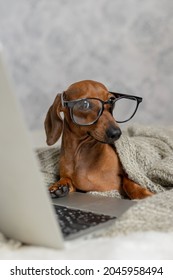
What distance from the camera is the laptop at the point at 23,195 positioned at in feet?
2.27

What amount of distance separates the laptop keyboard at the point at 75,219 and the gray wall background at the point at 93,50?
1.44m

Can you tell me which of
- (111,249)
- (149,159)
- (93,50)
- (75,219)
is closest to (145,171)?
(149,159)

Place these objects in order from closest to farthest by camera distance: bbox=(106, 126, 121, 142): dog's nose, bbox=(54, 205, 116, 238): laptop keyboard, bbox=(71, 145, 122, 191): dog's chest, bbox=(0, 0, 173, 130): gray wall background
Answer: bbox=(54, 205, 116, 238): laptop keyboard
bbox=(106, 126, 121, 142): dog's nose
bbox=(71, 145, 122, 191): dog's chest
bbox=(0, 0, 173, 130): gray wall background

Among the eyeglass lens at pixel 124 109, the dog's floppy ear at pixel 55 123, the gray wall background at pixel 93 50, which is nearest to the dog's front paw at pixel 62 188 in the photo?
the dog's floppy ear at pixel 55 123

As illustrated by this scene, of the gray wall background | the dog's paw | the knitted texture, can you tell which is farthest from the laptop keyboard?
the gray wall background

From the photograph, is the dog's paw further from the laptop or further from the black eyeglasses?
the laptop

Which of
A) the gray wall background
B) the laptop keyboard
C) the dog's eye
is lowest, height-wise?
the laptop keyboard

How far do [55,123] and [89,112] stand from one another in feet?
0.48

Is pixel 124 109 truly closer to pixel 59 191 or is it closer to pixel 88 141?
pixel 88 141

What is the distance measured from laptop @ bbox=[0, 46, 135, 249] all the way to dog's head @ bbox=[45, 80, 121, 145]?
1.24ft

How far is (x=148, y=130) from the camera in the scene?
1.67 m

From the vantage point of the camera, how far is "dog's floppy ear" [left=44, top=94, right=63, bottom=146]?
139 cm

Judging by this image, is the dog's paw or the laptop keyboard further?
the dog's paw

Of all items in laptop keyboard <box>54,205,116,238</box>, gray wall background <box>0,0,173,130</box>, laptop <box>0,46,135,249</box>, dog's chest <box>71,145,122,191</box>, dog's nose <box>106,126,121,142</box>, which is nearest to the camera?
laptop <box>0,46,135,249</box>
